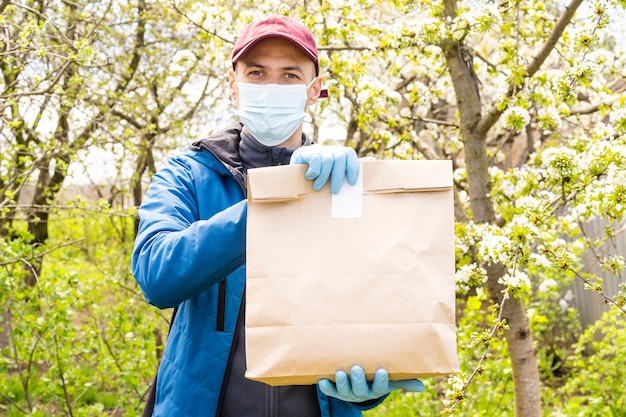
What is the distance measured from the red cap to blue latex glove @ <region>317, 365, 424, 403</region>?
0.90m

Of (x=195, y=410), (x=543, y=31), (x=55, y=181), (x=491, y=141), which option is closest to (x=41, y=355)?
(x=55, y=181)

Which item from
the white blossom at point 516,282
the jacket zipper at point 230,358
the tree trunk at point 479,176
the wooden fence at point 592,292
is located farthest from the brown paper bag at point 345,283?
the wooden fence at point 592,292

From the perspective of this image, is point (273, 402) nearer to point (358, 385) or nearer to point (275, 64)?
point (358, 385)

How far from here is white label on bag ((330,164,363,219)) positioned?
138cm

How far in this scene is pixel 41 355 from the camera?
401 centimetres

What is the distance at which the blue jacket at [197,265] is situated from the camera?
1.35 meters

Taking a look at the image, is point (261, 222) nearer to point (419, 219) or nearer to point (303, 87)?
point (419, 219)

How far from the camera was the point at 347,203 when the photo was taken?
138 cm

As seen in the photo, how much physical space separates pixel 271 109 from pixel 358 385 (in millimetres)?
820

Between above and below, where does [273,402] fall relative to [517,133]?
below

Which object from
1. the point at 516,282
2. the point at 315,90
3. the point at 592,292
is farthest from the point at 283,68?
the point at 592,292

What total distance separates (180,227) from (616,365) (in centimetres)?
376

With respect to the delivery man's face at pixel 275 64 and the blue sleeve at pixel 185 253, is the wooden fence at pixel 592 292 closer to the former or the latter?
the delivery man's face at pixel 275 64

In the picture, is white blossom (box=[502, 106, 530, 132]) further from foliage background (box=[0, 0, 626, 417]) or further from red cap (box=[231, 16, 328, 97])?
red cap (box=[231, 16, 328, 97])
